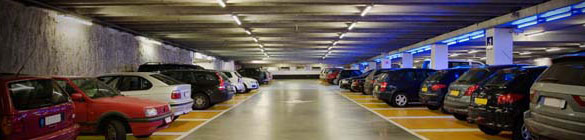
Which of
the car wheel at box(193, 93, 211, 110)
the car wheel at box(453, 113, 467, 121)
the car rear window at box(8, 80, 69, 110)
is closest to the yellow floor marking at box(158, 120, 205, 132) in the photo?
the car wheel at box(193, 93, 211, 110)

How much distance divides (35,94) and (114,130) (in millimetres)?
1744

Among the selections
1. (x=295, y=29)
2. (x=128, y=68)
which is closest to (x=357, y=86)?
(x=295, y=29)

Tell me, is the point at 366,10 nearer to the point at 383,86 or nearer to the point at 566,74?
the point at 383,86

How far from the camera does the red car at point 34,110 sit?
13.2 feet

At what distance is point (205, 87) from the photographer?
456 inches

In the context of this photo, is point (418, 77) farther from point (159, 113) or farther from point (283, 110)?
point (159, 113)

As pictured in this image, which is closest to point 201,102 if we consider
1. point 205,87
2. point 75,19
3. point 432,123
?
point 205,87

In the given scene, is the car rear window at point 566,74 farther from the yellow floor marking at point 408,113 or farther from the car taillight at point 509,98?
the yellow floor marking at point 408,113

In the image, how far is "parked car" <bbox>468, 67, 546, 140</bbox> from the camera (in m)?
5.71

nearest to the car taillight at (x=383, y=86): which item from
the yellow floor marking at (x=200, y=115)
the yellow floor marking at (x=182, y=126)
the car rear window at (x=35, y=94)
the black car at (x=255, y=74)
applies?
the yellow floor marking at (x=200, y=115)

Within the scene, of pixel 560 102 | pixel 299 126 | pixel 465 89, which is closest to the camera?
pixel 560 102

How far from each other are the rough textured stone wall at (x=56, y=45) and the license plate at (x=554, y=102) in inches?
419

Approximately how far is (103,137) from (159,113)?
138 centimetres

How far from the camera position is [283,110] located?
1112 cm
